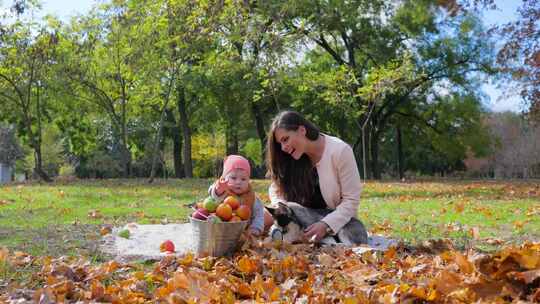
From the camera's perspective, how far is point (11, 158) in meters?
40.0

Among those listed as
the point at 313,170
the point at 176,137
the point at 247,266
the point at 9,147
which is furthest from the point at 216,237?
the point at 9,147

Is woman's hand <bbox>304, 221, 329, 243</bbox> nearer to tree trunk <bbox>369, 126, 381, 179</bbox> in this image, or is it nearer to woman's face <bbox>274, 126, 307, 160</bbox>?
woman's face <bbox>274, 126, 307, 160</bbox>

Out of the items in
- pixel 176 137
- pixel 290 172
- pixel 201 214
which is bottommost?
pixel 201 214

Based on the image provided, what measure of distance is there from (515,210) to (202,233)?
241 inches

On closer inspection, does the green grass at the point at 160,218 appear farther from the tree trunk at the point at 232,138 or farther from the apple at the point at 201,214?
the tree trunk at the point at 232,138

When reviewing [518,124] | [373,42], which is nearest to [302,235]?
[373,42]

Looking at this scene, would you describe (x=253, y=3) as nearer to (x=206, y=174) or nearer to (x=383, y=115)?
(x=383, y=115)

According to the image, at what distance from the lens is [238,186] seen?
4.63 m

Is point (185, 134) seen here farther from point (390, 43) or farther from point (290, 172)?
point (290, 172)

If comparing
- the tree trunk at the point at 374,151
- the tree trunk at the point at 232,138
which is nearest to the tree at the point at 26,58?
the tree trunk at the point at 232,138

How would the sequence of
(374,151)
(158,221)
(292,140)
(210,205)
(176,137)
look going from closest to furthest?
(210,205)
(292,140)
(158,221)
(374,151)
(176,137)

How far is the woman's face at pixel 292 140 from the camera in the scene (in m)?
4.62

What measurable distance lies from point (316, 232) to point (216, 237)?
914 millimetres

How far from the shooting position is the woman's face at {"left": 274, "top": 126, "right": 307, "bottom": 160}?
4.62m
